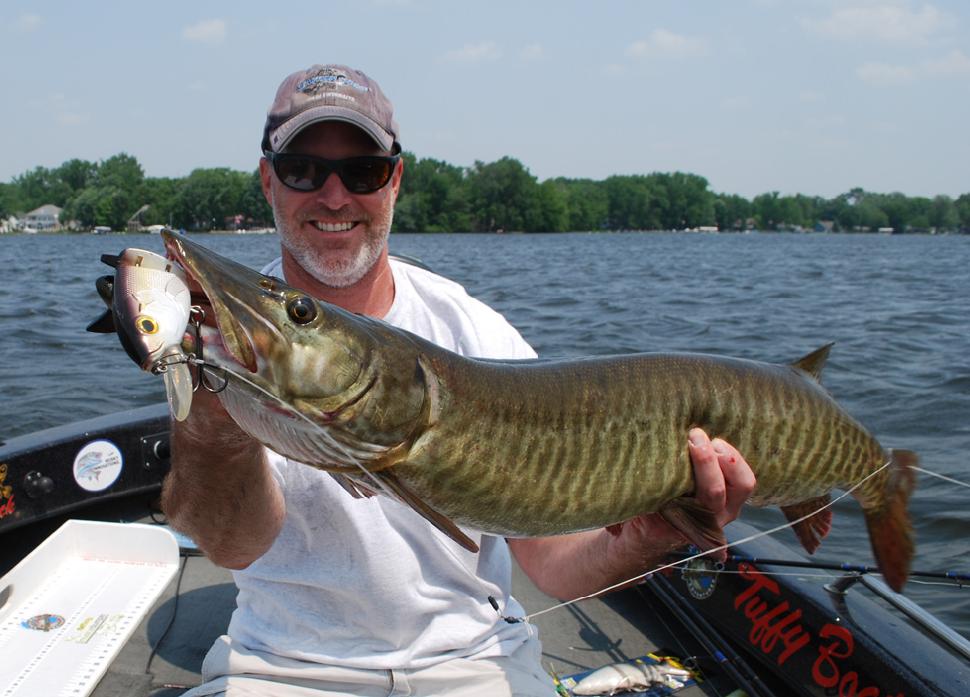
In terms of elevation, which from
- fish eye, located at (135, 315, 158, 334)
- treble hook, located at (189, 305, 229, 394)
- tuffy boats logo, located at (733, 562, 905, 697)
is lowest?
tuffy boats logo, located at (733, 562, 905, 697)

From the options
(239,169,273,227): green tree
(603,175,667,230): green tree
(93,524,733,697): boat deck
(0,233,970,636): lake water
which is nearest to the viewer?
(93,524,733,697): boat deck

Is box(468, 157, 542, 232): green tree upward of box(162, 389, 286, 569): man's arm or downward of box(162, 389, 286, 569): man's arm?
upward

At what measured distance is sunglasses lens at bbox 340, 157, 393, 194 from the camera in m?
2.66

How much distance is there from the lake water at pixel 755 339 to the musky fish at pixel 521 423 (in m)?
3.40

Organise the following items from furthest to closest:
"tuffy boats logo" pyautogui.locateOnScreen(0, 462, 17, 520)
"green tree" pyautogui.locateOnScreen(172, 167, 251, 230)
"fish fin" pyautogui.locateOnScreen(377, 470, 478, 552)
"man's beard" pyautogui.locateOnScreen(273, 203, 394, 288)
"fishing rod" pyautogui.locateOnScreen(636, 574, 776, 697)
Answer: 1. "green tree" pyautogui.locateOnScreen(172, 167, 251, 230)
2. "tuffy boats logo" pyautogui.locateOnScreen(0, 462, 17, 520)
3. "fishing rod" pyautogui.locateOnScreen(636, 574, 776, 697)
4. "man's beard" pyautogui.locateOnScreen(273, 203, 394, 288)
5. "fish fin" pyautogui.locateOnScreen(377, 470, 478, 552)

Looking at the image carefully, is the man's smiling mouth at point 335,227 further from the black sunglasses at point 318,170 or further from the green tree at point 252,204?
the green tree at point 252,204

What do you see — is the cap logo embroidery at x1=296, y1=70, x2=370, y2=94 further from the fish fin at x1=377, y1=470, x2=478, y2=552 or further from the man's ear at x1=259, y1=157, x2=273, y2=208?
the fish fin at x1=377, y1=470, x2=478, y2=552

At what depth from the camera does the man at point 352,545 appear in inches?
81.1

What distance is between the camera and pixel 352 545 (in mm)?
2252

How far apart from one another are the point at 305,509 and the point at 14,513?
8.63 feet

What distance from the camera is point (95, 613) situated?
11.4 feet

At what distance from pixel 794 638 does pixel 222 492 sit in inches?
90.1

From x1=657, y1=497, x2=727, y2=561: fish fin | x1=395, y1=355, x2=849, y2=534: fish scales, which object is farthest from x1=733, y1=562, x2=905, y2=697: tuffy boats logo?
x1=657, y1=497, x2=727, y2=561: fish fin

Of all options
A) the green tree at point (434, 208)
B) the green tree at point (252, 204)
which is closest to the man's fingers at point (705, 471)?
the green tree at point (252, 204)
